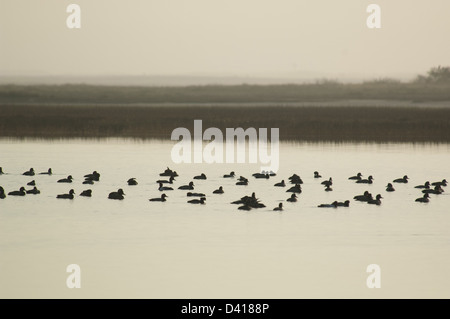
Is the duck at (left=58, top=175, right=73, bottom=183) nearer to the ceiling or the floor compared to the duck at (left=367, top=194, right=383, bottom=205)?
nearer to the ceiling

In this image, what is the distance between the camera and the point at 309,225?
20359 millimetres

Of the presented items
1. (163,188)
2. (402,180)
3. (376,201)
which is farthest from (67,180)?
(402,180)

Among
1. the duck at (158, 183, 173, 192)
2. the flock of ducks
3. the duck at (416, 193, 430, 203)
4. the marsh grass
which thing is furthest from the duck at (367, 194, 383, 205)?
the marsh grass

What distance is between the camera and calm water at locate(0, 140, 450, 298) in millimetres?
14758

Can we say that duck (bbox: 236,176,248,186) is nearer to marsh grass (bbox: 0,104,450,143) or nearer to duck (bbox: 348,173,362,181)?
duck (bbox: 348,173,362,181)

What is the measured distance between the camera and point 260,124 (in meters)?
Result: 53.3

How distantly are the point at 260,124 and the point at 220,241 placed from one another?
3523cm

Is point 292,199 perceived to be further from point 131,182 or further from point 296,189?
point 131,182

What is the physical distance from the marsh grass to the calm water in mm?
16323

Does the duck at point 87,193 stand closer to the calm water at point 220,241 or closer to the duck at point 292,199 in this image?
the calm water at point 220,241

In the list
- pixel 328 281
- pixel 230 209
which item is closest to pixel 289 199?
pixel 230 209

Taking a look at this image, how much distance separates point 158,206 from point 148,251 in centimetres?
567
